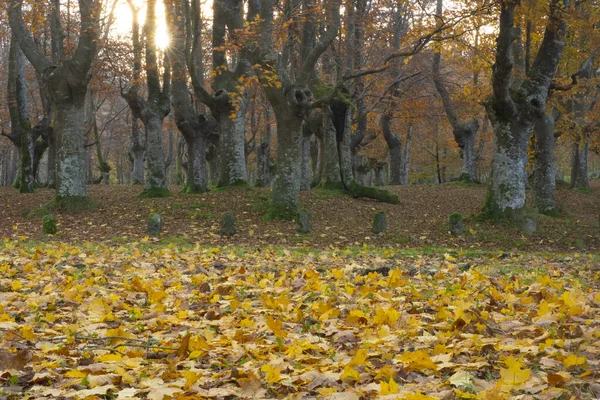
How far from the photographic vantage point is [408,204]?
18.4m

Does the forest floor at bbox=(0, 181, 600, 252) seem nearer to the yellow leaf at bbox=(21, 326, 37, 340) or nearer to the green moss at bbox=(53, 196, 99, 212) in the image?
the green moss at bbox=(53, 196, 99, 212)

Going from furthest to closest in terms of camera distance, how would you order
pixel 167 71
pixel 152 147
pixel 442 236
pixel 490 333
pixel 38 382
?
pixel 167 71 → pixel 152 147 → pixel 442 236 → pixel 490 333 → pixel 38 382

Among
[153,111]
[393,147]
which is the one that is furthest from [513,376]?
[393,147]

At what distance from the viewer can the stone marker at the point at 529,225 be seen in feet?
Answer: 43.5

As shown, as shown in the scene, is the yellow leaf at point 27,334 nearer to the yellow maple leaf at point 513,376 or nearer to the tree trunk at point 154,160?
the yellow maple leaf at point 513,376

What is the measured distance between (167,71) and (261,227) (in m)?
8.52

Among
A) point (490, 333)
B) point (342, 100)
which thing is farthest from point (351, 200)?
point (490, 333)

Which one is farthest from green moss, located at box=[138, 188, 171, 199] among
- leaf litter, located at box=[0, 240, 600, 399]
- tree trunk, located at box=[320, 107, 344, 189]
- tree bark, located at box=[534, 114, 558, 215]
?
tree bark, located at box=[534, 114, 558, 215]

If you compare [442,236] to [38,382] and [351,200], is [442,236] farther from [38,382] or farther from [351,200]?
[38,382]

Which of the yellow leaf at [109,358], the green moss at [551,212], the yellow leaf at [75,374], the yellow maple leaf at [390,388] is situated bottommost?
the green moss at [551,212]

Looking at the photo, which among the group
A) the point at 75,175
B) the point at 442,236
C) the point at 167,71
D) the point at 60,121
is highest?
the point at 167,71

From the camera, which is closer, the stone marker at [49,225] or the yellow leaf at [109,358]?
the yellow leaf at [109,358]

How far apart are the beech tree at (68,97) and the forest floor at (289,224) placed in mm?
900

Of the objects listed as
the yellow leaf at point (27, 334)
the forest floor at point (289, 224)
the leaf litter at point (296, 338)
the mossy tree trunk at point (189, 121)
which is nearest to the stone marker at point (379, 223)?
the forest floor at point (289, 224)
